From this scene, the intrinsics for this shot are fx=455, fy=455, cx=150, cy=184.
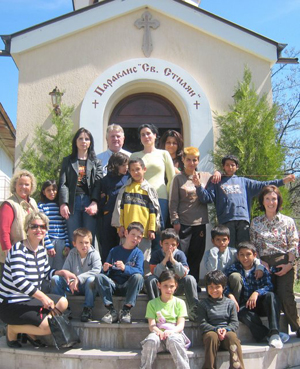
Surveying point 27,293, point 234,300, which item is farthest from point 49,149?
point 234,300

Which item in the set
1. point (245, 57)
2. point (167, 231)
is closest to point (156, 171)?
point (167, 231)

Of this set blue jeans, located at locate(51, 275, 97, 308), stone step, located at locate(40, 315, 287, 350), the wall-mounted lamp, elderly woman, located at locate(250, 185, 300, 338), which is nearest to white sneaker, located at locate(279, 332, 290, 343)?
elderly woman, located at locate(250, 185, 300, 338)

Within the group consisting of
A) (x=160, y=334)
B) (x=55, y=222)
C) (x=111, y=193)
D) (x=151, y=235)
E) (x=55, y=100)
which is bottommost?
(x=160, y=334)

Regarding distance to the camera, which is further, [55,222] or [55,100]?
[55,100]

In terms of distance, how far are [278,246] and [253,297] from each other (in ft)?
2.54

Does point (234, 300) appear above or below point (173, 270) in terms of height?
below

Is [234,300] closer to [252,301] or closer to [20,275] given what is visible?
[252,301]

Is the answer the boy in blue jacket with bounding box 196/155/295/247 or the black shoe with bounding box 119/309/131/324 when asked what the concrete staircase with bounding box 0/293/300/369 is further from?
the boy in blue jacket with bounding box 196/155/295/247

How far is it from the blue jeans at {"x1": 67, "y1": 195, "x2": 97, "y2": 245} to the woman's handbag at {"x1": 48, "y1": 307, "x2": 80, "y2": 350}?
4.60 feet

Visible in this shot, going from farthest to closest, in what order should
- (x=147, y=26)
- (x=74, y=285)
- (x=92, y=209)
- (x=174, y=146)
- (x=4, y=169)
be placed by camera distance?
(x=4, y=169)
(x=147, y=26)
(x=174, y=146)
(x=92, y=209)
(x=74, y=285)

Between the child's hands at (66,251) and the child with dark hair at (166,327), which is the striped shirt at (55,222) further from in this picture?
the child with dark hair at (166,327)

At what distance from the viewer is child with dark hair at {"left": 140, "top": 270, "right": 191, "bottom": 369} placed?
4.42 meters

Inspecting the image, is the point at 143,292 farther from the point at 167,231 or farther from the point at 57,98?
the point at 57,98

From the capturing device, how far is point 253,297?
505 cm
